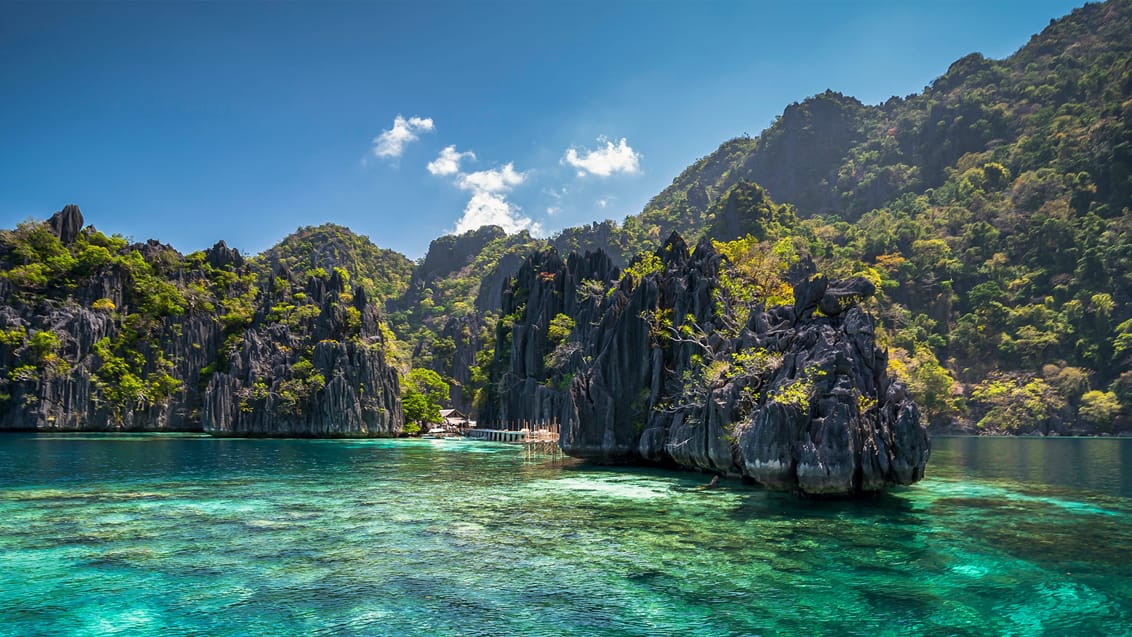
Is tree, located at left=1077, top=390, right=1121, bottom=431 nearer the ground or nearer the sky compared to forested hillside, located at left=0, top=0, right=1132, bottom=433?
nearer the ground

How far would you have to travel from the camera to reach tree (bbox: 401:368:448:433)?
101 meters

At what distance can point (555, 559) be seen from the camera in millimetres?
19438

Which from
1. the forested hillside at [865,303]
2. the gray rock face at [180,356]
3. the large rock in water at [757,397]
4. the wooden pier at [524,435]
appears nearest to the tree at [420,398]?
the forested hillside at [865,303]

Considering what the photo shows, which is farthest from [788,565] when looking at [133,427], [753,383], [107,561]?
[133,427]

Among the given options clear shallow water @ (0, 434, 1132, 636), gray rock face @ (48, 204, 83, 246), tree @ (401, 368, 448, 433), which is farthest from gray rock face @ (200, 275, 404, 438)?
clear shallow water @ (0, 434, 1132, 636)

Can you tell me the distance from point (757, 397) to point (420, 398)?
7673cm

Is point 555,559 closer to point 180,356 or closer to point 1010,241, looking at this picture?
point 180,356

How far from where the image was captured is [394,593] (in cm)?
1611

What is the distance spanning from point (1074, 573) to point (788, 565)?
26.0ft

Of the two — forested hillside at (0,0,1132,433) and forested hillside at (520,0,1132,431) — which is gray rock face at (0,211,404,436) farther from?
forested hillside at (520,0,1132,431)

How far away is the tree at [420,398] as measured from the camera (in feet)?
332

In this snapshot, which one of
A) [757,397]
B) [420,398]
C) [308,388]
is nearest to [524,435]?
[420,398]

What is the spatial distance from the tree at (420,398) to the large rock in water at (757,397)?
53.5 metres

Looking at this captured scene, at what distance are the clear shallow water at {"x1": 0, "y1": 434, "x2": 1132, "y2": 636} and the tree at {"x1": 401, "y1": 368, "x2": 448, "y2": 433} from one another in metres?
64.5
